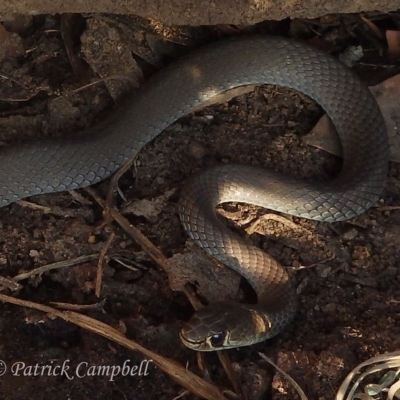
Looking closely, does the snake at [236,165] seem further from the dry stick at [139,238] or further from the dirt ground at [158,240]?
the dry stick at [139,238]

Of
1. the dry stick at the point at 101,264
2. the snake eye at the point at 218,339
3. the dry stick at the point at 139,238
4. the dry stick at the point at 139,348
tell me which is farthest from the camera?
the dry stick at the point at 139,238

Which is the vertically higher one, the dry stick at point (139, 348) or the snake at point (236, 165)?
the snake at point (236, 165)

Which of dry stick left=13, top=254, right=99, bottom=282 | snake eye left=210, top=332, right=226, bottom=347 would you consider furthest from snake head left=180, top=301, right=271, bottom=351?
dry stick left=13, top=254, right=99, bottom=282

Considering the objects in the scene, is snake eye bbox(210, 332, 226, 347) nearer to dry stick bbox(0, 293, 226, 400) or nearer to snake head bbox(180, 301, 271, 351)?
snake head bbox(180, 301, 271, 351)

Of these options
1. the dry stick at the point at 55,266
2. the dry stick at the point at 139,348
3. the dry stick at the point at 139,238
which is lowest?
the dry stick at the point at 139,348

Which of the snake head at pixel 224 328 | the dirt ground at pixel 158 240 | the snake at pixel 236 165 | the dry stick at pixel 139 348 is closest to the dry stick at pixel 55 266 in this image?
the dirt ground at pixel 158 240

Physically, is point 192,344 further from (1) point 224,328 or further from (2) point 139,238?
(2) point 139,238

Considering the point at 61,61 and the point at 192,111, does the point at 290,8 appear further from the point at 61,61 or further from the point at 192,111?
the point at 61,61
